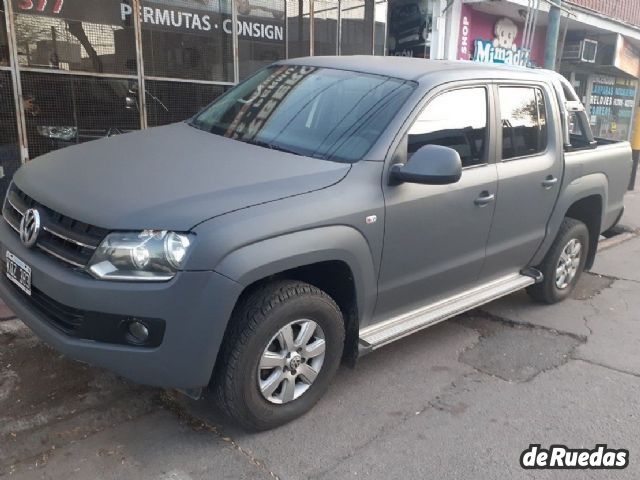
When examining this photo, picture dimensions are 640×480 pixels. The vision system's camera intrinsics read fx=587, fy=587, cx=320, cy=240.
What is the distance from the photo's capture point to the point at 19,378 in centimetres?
338

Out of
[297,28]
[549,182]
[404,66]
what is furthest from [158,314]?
[297,28]

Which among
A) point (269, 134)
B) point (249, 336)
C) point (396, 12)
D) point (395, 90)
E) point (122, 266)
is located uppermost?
point (396, 12)

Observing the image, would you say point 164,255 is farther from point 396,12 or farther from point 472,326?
point 396,12

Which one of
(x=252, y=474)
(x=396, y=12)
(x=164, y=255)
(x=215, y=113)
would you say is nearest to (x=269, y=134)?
(x=215, y=113)

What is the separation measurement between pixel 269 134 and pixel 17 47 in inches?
170

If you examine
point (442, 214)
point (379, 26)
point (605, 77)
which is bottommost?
point (442, 214)

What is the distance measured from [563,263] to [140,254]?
368cm

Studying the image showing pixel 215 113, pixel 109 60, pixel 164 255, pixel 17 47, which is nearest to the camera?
pixel 164 255

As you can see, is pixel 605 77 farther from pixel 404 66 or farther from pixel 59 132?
pixel 404 66

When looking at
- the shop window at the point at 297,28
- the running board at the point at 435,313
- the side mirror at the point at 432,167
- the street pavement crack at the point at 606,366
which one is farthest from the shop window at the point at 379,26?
the side mirror at the point at 432,167

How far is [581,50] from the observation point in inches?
559

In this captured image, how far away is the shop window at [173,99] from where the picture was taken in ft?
24.5

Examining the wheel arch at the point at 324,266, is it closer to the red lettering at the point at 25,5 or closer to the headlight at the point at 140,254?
the headlight at the point at 140,254

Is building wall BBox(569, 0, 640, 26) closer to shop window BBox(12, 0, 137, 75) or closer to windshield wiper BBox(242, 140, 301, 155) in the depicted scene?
shop window BBox(12, 0, 137, 75)
